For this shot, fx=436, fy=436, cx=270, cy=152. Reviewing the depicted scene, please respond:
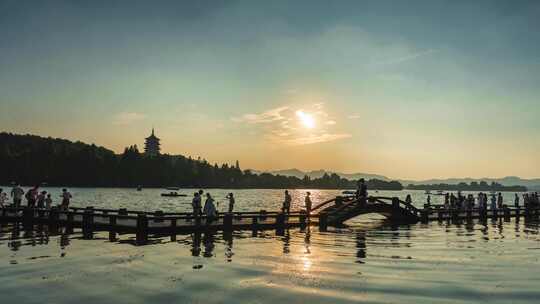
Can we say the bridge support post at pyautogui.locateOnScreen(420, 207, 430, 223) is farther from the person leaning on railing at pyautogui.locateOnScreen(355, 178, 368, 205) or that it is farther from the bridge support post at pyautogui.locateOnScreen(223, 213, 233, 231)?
the bridge support post at pyautogui.locateOnScreen(223, 213, 233, 231)

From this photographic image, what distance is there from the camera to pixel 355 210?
36.0 metres

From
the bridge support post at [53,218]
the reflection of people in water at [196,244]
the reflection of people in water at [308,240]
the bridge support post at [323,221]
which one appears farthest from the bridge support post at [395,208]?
the bridge support post at [53,218]

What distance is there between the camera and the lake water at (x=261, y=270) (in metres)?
12.0

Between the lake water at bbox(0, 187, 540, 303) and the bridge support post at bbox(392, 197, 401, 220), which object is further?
the bridge support post at bbox(392, 197, 401, 220)

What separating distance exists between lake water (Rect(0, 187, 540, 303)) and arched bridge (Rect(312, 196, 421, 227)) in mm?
9278

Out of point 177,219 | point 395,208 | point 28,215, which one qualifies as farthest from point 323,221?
point 28,215

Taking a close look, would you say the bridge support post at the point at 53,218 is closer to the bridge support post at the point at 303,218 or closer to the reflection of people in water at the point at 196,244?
the reflection of people in water at the point at 196,244

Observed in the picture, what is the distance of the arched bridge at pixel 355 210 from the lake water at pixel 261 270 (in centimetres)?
928

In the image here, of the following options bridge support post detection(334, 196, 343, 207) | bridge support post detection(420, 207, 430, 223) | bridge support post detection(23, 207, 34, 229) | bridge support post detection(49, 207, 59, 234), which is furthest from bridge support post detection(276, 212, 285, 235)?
bridge support post detection(420, 207, 430, 223)

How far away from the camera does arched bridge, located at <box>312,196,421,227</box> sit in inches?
1338

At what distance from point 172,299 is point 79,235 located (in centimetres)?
1519

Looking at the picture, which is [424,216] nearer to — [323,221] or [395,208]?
[395,208]

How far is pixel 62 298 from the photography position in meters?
11.2

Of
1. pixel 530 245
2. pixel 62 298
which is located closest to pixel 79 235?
pixel 62 298
